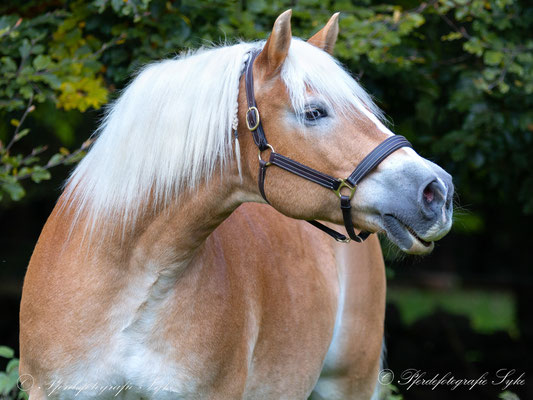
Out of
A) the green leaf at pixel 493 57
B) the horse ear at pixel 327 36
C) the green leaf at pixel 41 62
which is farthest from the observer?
the green leaf at pixel 493 57

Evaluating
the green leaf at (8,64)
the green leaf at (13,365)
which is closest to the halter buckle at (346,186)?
the green leaf at (13,365)

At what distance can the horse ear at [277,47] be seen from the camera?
2025 mm

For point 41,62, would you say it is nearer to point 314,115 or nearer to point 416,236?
point 314,115

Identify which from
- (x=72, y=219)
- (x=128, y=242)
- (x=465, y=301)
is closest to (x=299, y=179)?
(x=128, y=242)

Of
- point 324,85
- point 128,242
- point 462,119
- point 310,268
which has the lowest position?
point 462,119

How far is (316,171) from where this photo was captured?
6.78 ft

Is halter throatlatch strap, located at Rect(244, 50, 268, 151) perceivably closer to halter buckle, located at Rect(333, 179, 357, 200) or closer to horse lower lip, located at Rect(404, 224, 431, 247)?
halter buckle, located at Rect(333, 179, 357, 200)

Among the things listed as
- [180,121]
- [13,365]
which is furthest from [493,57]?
[13,365]

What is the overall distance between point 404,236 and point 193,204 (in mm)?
706

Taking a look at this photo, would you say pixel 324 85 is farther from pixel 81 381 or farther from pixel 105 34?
pixel 105 34

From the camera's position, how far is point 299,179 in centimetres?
209

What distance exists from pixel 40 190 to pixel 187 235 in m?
5.04

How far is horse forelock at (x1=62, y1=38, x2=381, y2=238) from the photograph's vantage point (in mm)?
2117

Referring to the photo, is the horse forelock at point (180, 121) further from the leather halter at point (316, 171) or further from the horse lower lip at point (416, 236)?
the horse lower lip at point (416, 236)
